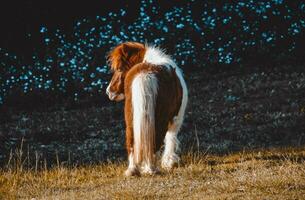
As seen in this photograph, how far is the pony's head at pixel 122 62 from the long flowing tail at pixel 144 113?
47.1 inches

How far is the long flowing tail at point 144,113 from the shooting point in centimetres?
891

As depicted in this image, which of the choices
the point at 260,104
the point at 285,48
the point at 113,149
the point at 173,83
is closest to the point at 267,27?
the point at 285,48

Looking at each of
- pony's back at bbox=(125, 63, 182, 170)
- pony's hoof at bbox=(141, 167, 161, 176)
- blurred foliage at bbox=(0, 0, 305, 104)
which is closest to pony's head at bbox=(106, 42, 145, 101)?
pony's back at bbox=(125, 63, 182, 170)

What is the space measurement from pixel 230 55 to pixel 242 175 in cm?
1892

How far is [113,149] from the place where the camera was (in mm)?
15328

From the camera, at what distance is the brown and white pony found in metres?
8.94

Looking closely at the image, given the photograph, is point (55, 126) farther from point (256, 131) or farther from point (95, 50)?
point (95, 50)

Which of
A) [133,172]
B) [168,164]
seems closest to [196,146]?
[168,164]

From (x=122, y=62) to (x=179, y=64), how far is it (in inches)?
652

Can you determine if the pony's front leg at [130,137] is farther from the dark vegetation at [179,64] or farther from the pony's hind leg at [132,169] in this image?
the dark vegetation at [179,64]

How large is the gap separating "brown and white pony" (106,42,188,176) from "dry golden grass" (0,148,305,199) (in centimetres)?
37

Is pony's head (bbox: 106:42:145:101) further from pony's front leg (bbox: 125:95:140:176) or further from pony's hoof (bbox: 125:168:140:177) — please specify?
pony's hoof (bbox: 125:168:140:177)

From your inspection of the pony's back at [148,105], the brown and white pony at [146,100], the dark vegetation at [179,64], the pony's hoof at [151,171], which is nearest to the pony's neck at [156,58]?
the brown and white pony at [146,100]

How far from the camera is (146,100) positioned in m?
8.91
